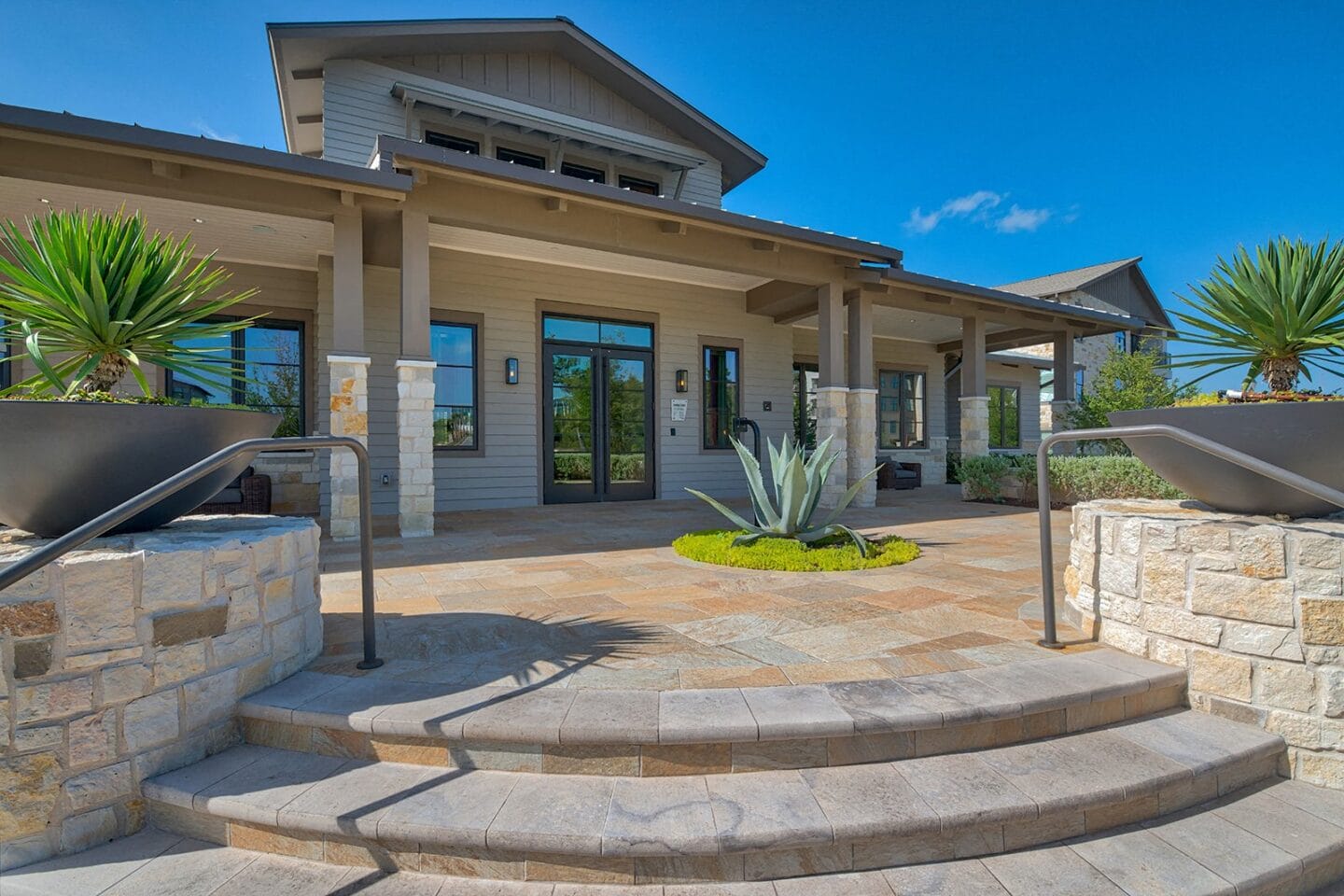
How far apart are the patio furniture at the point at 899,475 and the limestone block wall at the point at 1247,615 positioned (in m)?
8.50

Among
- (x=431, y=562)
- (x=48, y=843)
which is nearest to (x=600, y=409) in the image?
(x=431, y=562)

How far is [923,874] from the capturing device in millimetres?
1552

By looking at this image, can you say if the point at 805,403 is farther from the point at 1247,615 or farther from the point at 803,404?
the point at 1247,615

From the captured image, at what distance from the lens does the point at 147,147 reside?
425 cm

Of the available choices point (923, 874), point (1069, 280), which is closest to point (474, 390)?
point (923, 874)

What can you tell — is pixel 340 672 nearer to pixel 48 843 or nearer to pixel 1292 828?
pixel 48 843

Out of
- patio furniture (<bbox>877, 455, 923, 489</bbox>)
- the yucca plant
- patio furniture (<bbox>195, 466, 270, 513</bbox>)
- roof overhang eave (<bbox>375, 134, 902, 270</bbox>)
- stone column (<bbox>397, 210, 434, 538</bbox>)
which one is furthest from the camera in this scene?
patio furniture (<bbox>877, 455, 923, 489</bbox>)

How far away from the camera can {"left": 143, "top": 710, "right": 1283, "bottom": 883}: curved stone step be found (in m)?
1.53

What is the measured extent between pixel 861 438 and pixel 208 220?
7746 mm

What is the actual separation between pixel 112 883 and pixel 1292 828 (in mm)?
3399

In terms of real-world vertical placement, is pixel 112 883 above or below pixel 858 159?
below

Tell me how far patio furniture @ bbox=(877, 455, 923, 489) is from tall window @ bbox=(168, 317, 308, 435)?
9.32 m

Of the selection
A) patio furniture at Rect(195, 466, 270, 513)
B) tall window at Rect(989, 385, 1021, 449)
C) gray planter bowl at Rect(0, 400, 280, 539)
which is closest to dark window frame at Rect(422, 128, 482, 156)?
patio furniture at Rect(195, 466, 270, 513)

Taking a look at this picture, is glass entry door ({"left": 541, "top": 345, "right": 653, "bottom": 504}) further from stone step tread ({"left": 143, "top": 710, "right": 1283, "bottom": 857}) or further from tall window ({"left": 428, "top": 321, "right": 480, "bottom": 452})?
stone step tread ({"left": 143, "top": 710, "right": 1283, "bottom": 857})
